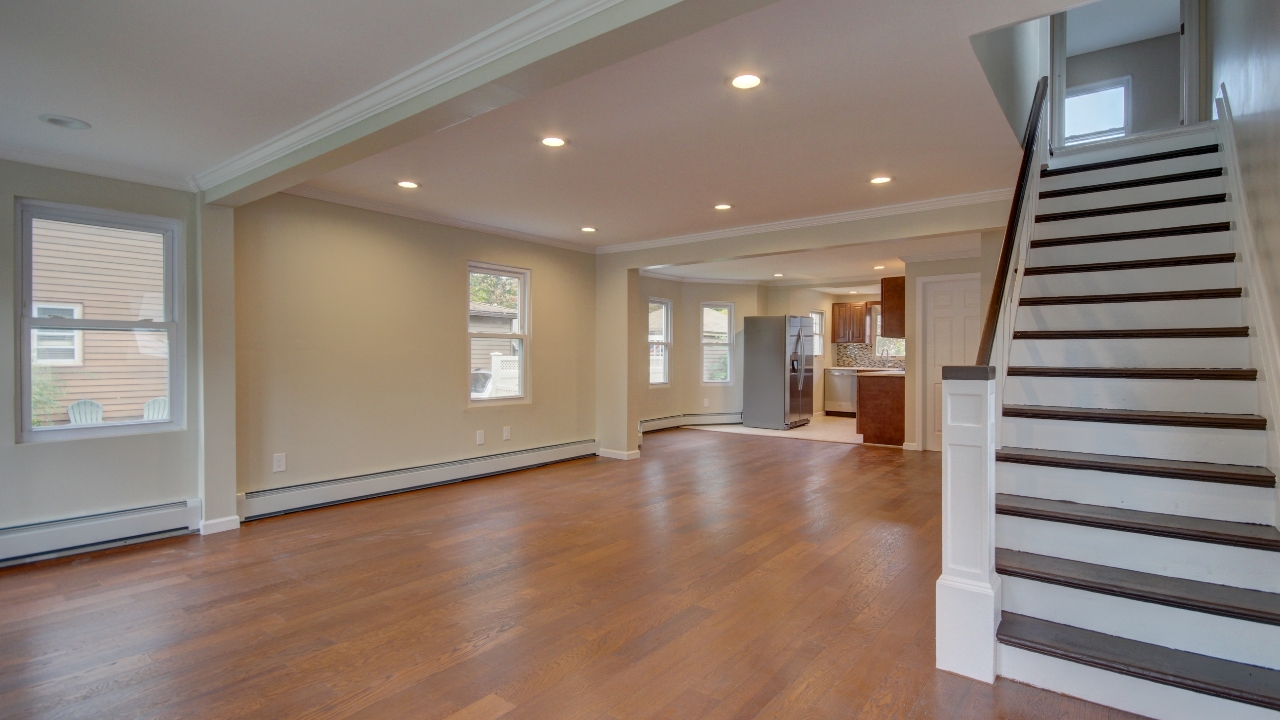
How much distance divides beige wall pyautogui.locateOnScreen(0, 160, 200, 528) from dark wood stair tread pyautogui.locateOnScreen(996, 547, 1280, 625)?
4.70m

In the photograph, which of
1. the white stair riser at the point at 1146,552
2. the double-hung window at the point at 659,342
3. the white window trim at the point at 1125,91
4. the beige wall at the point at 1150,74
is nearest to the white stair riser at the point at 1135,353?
the white stair riser at the point at 1146,552

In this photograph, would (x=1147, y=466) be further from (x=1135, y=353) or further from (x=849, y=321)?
(x=849, y=321)

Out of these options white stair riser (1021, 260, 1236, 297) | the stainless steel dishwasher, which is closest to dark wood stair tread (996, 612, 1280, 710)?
white stair riser (1021, 260, 1236, 297)

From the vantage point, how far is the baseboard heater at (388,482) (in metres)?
4.39

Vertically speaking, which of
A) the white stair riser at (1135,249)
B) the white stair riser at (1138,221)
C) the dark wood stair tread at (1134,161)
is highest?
the dark wood stair tread at (1134,161)

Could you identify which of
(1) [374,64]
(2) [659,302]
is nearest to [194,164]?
(1) [374,64]

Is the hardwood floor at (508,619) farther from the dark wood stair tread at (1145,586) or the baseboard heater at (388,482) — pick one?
the dark wood stair tread at (1145,586)

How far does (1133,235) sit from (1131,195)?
0.62 metres

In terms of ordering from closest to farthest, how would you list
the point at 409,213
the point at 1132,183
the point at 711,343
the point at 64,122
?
1. the point at 64,122
2. the point at 1132,183
3. the point at 409,213
4. the point at 711,343

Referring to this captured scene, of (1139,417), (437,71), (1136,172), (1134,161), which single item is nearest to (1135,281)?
(1139,417)

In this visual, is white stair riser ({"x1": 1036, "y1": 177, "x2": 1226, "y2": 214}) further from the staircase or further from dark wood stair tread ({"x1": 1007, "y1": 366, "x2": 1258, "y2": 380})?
dark wood stair tread ({"x1": 1007, "y1": 366, "x2": 1258, "y2": 380})

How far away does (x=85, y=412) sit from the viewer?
374cm

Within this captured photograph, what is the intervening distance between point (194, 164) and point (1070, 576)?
16.1 feet

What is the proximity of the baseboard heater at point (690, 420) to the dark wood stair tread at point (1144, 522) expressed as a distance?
6.48 meters
